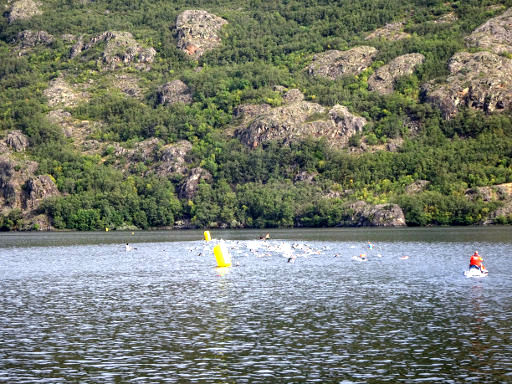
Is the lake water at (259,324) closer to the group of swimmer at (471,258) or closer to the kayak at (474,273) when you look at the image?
the kayak at (474,273)

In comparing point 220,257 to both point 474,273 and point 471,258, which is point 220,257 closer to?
point 471,258

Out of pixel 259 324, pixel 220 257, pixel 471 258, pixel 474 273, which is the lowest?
pixel 259 324

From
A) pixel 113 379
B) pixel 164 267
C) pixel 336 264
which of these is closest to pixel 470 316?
pixel 113 379

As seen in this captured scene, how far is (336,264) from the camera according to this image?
10275cm

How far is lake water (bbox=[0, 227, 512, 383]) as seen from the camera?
4038 centimetres

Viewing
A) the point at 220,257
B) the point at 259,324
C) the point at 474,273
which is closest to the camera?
the point at 259,324

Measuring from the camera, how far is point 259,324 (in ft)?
176

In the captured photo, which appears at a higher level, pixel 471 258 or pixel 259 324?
pixel 471 258

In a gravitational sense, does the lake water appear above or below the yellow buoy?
below

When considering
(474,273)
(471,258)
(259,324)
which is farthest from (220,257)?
(259,324)

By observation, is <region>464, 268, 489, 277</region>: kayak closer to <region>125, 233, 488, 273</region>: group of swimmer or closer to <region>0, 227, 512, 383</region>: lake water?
<region>125, 233, 488, 273</region>: group of swimmer

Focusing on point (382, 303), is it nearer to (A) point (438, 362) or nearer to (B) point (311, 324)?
(B) point (311, 324)

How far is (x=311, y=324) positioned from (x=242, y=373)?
14143 millimetres

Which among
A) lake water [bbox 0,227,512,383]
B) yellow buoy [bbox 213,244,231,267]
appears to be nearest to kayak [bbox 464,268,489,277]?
lake water [bbox 0,227,512,383]
